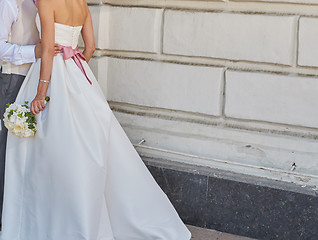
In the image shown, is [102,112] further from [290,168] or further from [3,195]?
[290,168]

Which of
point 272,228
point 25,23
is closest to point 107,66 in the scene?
point 25,23

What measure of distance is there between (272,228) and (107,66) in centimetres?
205

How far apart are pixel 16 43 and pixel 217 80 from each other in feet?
5.40

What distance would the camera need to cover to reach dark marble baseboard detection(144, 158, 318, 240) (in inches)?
200

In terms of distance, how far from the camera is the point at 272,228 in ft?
17.1

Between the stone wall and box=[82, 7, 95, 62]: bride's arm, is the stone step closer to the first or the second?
the stone wall

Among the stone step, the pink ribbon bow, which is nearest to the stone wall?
the stone step

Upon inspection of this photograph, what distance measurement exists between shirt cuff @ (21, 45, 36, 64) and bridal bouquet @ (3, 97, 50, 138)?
0.35m

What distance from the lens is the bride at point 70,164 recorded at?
4.75 meters

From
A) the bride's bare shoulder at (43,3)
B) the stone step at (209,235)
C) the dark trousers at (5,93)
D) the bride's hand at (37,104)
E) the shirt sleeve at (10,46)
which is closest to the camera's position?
the bride's bare shoulder at (43,3)

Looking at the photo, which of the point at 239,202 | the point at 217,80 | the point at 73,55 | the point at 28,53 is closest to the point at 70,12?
the point at 73,55

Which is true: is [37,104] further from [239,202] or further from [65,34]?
[239,202]

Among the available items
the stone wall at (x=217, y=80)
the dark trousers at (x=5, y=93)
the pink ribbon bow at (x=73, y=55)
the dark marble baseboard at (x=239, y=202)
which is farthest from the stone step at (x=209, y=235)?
the dark trousers at (x=5, y=93)

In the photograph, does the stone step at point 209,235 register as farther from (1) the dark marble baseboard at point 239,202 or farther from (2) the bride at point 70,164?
(2) the bride at point 70,164
